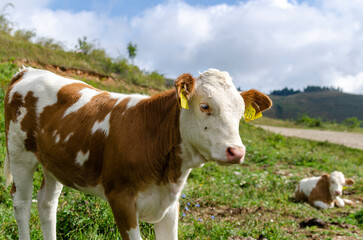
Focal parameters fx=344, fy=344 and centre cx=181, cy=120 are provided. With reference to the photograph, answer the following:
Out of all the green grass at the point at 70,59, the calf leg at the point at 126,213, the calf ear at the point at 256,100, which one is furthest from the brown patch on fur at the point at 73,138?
the green grass at the point at 70,59

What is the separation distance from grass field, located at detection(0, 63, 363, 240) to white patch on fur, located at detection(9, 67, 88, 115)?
130 cm

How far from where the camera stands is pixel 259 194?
7109mm

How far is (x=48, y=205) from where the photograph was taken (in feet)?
11.7

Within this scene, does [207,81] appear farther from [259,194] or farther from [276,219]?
[259,194]

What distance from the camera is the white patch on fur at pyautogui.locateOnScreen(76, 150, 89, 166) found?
9.84 feet

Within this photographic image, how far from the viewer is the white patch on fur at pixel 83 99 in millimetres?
3280

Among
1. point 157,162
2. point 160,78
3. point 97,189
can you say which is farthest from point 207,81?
point 160,78

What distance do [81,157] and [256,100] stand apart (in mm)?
1636

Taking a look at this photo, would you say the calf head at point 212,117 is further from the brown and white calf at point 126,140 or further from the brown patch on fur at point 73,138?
the brown patch on fur at point 73,138

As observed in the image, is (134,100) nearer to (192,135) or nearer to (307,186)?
(192,135)

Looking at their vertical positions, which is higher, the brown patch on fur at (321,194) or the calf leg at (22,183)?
the calf leg at (22,183)

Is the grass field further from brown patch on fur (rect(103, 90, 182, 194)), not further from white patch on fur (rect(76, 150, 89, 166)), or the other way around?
brown patch on fur (rect(103, 90, 182, 194))

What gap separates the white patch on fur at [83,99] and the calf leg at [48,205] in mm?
800

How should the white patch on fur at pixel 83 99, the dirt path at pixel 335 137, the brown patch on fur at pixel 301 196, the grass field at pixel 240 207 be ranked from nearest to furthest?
the white patch on fur at pixel 83 99, the grass field at pixel 240 207, the brown patch on fur at pixel 301 196, the dirt path at pixel 335 137
